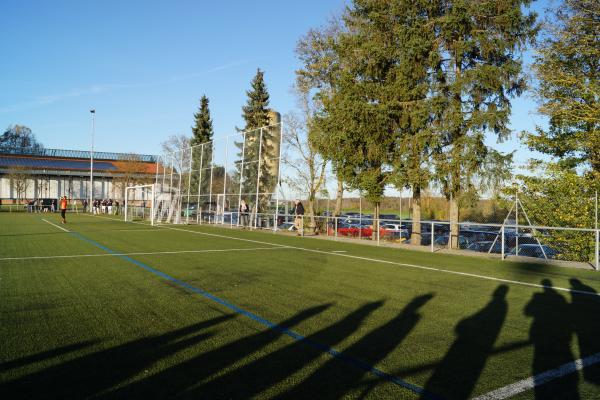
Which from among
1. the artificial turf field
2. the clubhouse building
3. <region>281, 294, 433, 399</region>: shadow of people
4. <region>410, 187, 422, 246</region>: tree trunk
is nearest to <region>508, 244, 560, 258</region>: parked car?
<region>410, 187, 422, 246</region>: tree trunk

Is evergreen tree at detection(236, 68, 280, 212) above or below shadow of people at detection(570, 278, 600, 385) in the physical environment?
above

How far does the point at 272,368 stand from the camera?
385cm

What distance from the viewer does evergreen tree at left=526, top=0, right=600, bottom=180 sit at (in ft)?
50.2

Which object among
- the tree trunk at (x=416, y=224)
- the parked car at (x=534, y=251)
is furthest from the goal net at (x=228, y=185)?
the parked car at (x=534, y=251)

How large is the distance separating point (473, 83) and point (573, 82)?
3.37 m

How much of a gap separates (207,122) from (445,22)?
36409 millimetres

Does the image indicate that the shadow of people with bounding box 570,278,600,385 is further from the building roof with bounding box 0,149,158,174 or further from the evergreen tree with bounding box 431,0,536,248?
the building roof with bounding box 0,149,158,174

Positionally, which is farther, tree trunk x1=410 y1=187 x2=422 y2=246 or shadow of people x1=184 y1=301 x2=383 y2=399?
tree trunk x1=410 y1=187 x2=422 y2=246

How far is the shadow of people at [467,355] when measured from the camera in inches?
139

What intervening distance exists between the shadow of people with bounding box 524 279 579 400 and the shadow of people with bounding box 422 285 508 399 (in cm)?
40

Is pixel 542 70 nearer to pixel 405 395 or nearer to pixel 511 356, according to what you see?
pixel 511 356

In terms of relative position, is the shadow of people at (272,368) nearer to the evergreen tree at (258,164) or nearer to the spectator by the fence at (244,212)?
the evergreen tree at (258,164)

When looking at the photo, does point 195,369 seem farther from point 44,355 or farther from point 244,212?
point 244,212

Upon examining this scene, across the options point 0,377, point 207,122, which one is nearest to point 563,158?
point 0,377
